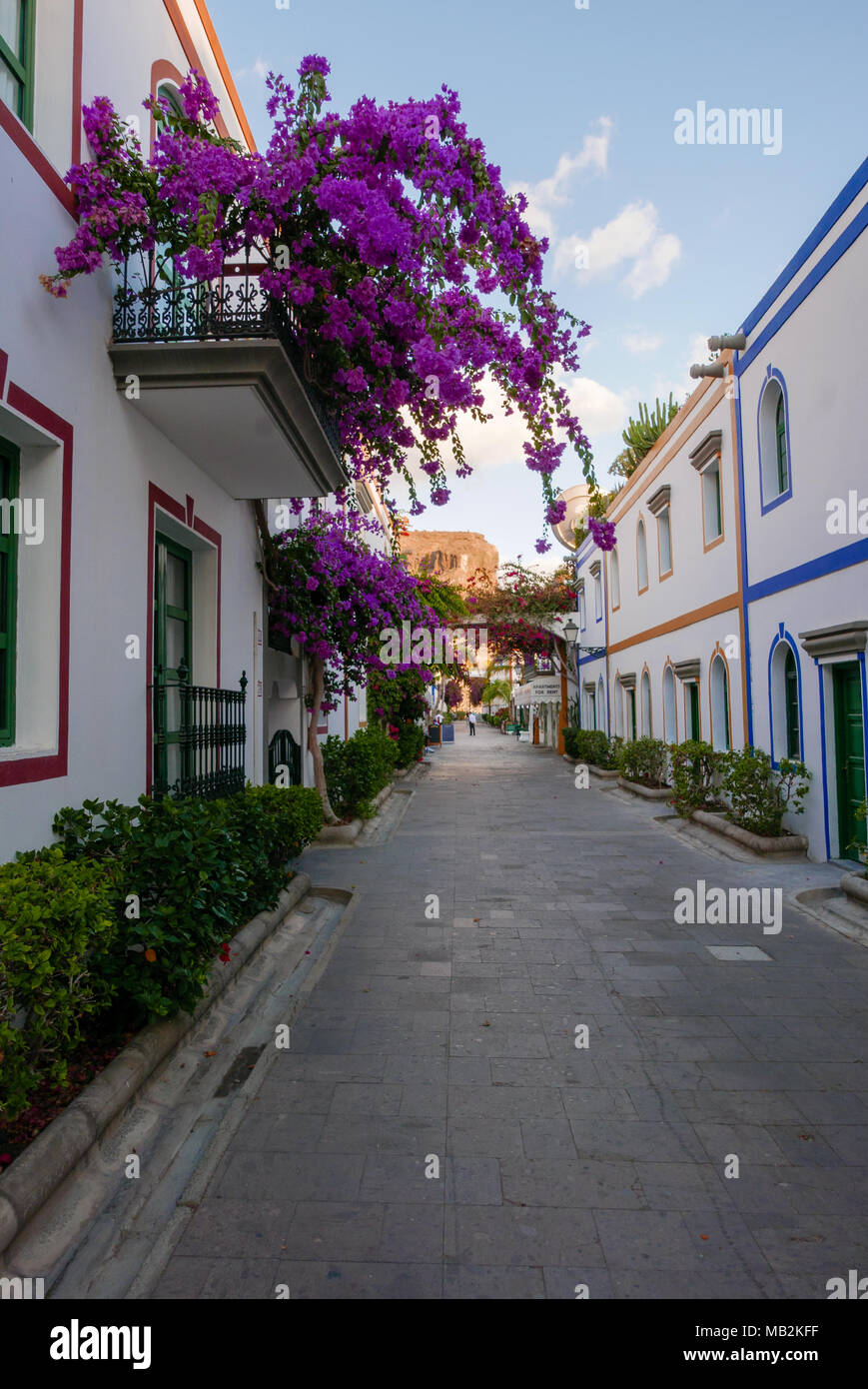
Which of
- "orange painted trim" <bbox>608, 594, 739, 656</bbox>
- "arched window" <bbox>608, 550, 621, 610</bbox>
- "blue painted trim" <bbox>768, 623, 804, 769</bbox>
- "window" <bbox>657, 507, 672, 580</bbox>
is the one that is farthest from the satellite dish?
"blue painted trim" <bbox>768, 623, 804, 769</bbox>

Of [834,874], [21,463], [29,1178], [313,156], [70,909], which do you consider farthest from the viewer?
[834,874]

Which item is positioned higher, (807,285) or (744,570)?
(807,285)

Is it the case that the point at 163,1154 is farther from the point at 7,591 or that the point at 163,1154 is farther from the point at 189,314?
the point at 189,314

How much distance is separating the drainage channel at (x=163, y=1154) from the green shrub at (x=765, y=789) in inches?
252

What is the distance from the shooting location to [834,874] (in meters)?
8.63

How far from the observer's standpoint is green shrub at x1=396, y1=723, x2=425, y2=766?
22.3 m

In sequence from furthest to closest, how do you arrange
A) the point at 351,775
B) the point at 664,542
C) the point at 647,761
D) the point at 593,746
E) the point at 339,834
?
the point at 593,746
the point at 647,761
the point at 664,542
the point at 351,775
the point at 339,834

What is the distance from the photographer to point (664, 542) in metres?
16.2

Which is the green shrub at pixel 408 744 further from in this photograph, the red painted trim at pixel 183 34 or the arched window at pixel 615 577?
the red painted trim at pixel 183 34

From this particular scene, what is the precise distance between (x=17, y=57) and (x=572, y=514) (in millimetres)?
24624

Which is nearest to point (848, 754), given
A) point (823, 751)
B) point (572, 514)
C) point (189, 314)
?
point (823, 751)

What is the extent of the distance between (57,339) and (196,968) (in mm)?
3351

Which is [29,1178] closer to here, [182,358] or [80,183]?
[182,358]
